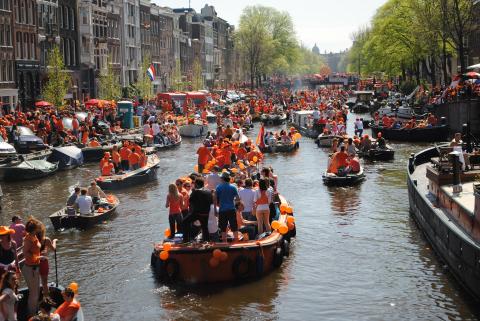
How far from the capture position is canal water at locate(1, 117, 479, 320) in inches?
694

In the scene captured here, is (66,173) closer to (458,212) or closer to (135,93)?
(458,212)

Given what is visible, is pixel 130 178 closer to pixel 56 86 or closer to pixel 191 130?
pixel 191 130

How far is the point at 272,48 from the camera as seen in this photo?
14012 cm

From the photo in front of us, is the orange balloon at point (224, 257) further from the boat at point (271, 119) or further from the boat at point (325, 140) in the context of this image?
the boat at point (271, 119)

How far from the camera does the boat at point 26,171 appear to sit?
37188 mm

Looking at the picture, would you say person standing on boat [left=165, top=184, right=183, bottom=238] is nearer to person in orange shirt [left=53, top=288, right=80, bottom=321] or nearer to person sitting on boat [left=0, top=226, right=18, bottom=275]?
person sitting on boat [left=0, top=226, right=18, bottom=275]

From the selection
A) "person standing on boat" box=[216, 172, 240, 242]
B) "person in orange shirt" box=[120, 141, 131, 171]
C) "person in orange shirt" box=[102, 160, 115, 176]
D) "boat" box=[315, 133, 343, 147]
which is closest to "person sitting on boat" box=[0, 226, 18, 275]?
"person standing on boat" box=[216, 172, 240, 242]

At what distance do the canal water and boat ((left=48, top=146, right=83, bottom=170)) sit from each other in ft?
26.4

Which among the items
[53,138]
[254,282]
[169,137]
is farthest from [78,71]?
[254,282]

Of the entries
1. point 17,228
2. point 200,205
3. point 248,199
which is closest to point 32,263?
point 17,228

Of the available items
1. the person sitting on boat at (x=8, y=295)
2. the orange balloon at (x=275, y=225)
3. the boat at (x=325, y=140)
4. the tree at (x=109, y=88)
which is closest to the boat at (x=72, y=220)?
the orange balloon at (x=275, y=225)

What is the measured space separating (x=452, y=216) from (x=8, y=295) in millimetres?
11421

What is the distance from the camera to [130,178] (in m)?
33.9

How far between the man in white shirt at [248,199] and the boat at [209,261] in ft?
4.81
